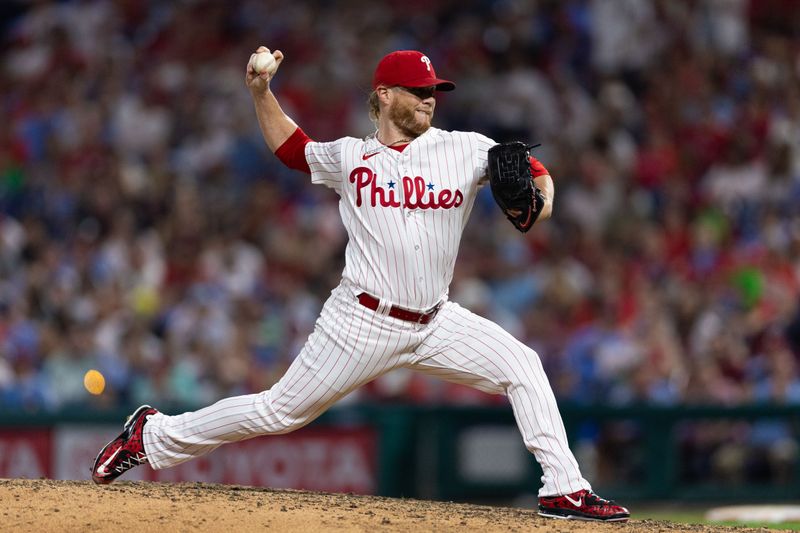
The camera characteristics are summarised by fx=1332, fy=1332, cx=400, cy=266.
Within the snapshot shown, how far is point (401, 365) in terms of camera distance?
4824 mm

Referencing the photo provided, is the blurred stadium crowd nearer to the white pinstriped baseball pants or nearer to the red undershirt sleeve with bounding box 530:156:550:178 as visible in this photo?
the white pinstriped baseball pants

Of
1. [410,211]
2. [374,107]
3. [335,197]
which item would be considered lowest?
[410,211]

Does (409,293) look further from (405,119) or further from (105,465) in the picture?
(105,465)

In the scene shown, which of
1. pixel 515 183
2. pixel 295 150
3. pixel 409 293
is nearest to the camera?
pixel 515 183

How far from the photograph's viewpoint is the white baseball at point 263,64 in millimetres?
4879

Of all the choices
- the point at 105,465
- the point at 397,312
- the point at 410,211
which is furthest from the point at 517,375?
the point at 105,465

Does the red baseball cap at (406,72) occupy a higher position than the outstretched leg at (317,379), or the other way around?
the red baseball cap at (406,72)

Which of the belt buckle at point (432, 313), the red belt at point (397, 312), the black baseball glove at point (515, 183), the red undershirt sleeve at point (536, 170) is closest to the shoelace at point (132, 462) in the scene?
the red belt at point (397, 312)

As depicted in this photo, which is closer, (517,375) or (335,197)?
(517,375)

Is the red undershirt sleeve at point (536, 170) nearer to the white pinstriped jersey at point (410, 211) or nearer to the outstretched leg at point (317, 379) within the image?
the white pinstriped jersey at point (410, 211)

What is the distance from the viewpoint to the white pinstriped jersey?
15.4 ft

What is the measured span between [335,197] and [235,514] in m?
6.23

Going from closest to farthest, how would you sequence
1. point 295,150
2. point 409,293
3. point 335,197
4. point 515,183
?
point 515,183 < point 409,293 < point 295,150 < point 335,197

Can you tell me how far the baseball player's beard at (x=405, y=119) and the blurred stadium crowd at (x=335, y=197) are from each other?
4193mm
